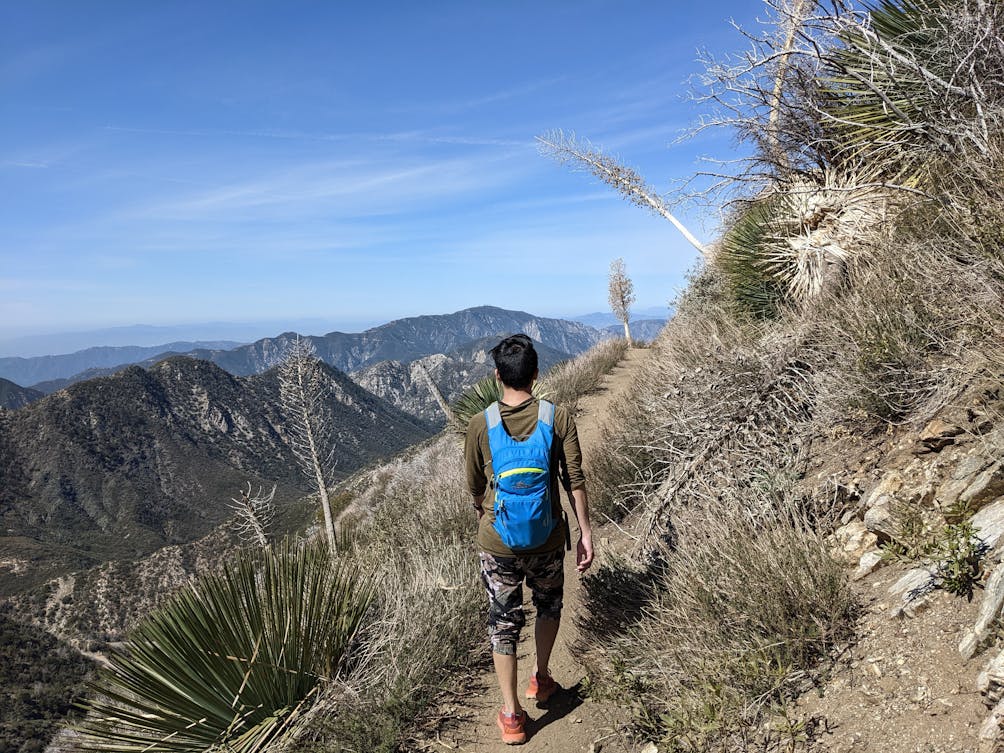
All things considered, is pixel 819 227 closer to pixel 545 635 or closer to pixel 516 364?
pixel 516 364

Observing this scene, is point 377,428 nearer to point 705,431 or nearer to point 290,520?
point 290,520

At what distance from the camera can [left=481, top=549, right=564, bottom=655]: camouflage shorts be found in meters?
2.53

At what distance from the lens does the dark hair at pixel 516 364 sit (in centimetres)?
243

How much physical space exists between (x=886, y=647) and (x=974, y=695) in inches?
13.2

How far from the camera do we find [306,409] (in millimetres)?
12867

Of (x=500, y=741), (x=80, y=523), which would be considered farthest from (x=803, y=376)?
(x=80, y=523)

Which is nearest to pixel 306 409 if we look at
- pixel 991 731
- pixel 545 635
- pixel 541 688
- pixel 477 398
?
pixel 477 398

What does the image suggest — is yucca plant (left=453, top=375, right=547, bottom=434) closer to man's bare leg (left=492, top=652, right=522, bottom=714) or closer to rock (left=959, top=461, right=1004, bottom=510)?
man's bare leg (left=492, top=652, right=522, bottom=714)

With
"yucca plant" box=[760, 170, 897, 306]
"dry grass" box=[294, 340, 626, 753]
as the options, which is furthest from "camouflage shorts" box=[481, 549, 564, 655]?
"yucca plant" box=[760, 170, 897, 306]

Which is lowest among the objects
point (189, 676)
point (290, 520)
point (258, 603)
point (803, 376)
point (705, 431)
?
point (290, 520)

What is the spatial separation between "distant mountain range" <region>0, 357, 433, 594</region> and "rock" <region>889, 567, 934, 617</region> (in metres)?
99.3

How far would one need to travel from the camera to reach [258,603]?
112 inches

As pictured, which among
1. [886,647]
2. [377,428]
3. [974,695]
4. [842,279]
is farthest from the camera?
[377,428]

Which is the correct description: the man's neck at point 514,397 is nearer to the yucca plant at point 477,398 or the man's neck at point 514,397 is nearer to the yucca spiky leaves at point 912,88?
the yucca spiky leaves at point 912,88
